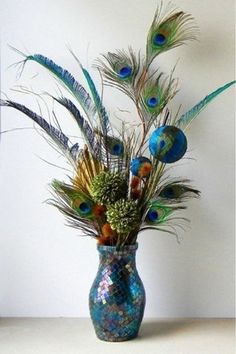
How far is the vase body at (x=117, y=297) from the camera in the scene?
1476mm

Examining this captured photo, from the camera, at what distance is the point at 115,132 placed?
5.65ft

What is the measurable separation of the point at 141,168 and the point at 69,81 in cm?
33

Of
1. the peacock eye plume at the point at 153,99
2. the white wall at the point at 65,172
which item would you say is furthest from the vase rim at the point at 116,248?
the peacock eye plume at the point at 153,99

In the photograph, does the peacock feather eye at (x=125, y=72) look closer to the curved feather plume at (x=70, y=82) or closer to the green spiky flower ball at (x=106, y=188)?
the curved feather plume at (x=70, y=82)

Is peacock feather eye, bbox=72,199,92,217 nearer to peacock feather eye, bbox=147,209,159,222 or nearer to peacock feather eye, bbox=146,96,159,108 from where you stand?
peacock feather eye, bbox=147,209,159,222

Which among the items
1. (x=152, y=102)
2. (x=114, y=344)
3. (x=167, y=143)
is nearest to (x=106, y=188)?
(x=167, y=143)

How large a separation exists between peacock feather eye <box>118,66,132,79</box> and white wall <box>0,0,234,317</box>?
12 cm

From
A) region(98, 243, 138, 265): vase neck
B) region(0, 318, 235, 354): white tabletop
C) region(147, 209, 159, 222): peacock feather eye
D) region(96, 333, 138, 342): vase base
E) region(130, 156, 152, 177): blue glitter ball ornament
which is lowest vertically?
region(0, 318, 235, 354): white tabletop

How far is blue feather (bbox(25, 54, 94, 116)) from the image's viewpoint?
1575 mm

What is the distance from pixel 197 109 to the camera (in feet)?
5.22

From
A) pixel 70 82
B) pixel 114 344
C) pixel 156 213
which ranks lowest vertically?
pixel 114 344

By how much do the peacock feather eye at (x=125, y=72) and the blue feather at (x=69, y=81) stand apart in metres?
0.11

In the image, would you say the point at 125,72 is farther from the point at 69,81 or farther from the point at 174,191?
the point at 174,191

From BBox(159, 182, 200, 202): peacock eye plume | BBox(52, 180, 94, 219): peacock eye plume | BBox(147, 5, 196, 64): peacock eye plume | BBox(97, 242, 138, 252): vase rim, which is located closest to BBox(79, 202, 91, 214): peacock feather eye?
BBox(52, 180, 94, 219): peacock eye plume
